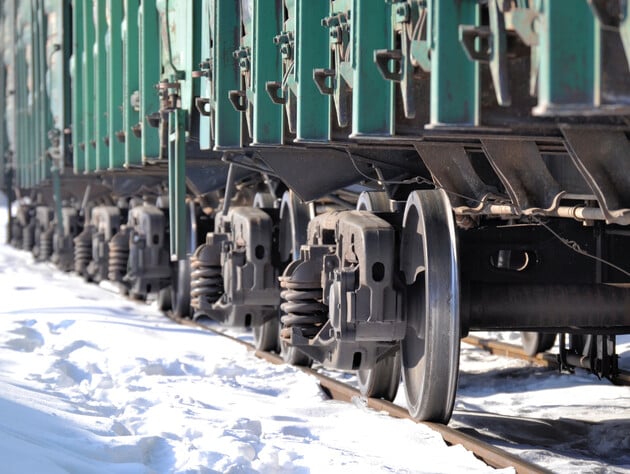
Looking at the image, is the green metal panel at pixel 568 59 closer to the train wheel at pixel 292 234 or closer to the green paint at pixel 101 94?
the train wheel at pixel 292 234

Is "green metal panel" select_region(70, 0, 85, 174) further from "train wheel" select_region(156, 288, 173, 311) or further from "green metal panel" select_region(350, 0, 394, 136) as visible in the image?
"green metal panel" select_region(350, 0, 394, 136)

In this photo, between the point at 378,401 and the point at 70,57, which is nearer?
the point at 378,401

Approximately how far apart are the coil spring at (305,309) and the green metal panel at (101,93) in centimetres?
622

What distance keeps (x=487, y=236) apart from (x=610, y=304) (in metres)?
0.67

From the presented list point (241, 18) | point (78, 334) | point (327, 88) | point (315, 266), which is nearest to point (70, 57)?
point (78, 334)

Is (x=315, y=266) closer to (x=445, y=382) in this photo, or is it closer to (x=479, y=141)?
(x=445, y=382)

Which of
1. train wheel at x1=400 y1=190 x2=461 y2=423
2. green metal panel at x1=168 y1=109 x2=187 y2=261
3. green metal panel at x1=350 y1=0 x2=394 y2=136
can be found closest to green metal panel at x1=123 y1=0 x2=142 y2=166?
green metal panel at x1=168 y1=109 x2=187 y2=261

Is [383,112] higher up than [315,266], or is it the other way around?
[383,112]

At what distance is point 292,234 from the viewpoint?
325 inches

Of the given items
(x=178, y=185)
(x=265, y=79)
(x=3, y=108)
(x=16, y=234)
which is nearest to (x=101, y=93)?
(x=178, y=185)

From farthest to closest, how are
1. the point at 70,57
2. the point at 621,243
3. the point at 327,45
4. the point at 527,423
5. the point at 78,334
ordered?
the point at 70,57 → the point at 78,334 → the point at 527,423 → the point at 621,243 → the point at 327,45

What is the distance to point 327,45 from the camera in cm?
551

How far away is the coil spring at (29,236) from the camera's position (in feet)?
70.5

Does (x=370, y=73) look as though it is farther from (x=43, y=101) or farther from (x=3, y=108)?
(x=3, y=108)
